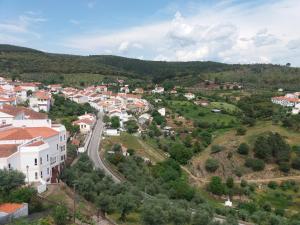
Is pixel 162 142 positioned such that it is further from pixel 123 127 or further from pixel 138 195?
pixel 138 195

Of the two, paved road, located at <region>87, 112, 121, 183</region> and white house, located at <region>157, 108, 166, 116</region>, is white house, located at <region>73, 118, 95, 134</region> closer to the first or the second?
paved road, located at <region>87, 112, 121, 183</region>

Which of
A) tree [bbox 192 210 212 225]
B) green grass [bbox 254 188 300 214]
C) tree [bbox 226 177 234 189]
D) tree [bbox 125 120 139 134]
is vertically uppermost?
tree [bbox 192 210 212 225]

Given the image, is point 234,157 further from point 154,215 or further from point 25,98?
point 154,215

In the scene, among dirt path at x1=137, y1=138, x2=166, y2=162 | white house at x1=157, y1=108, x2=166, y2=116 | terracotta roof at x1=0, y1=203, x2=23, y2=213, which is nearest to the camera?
terracotta roof at x1=0, y1=203, x2=23, y2=213

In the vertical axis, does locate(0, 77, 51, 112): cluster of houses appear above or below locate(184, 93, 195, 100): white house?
above

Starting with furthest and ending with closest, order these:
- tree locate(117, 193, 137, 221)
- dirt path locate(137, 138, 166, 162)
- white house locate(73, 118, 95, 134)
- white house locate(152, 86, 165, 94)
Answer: white house locate(152, 86, 165, 94), white house locate(73, 118, 95, 134), dirt path locate(137, 138, 166, 162), tree locate(117, 193, 137, 221)

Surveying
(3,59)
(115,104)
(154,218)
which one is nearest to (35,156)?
(154,218)

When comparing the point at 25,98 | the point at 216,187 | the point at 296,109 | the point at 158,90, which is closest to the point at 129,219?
the point at 216,187

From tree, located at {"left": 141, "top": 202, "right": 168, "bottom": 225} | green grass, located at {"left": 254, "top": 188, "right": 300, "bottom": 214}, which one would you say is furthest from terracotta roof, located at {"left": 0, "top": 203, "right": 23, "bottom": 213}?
green grass, located at {"left": 254, "top": 188, "right": 300, "bottom": 214}
